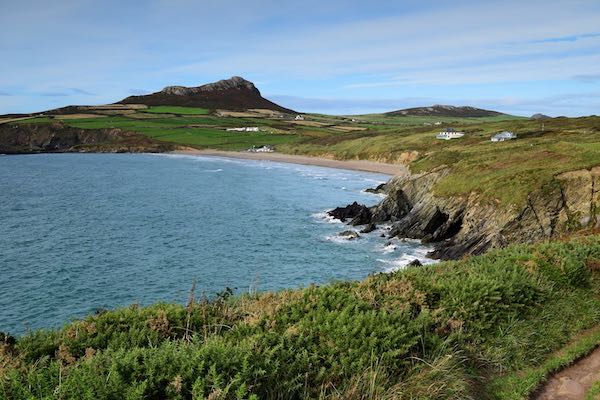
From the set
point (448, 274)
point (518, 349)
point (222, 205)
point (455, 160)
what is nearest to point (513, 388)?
point (518, 349)

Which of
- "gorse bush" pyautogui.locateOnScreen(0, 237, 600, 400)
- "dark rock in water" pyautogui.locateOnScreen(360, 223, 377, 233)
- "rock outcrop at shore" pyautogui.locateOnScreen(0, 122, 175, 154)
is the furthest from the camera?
"rock outcrop at shore" pyautogui.locateOnScreen(0, 122, 175, 154)

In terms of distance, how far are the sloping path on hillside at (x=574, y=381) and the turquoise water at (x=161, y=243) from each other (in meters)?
17.0

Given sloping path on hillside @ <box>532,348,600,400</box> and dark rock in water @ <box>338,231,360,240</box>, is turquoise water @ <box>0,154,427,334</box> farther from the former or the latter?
sloping path on hillside @ <box>532,348,600,400</box>

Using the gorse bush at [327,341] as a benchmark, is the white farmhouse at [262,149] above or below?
above

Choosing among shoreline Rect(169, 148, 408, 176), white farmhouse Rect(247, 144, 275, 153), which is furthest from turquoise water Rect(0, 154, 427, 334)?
white farmhouse Rect(247, 144, 275, 153)

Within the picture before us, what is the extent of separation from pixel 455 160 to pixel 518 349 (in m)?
57.6

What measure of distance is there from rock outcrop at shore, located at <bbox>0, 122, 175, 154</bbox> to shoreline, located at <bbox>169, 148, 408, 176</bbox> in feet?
63.6

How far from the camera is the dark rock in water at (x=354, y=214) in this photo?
2289 inches

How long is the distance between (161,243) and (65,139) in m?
165

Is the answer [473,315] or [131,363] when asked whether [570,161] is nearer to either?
[473,315]

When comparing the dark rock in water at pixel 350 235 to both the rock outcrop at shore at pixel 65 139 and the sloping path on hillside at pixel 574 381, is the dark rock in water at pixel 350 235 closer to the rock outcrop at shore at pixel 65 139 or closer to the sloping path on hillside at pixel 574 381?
the sloping path on hillside at pixel 574 381

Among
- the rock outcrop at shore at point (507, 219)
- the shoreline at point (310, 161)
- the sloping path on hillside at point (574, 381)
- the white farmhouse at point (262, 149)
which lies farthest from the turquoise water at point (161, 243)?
the white farmhouse at point (262, 149)

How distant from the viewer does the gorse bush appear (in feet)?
24.4

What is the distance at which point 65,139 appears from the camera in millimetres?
188375
